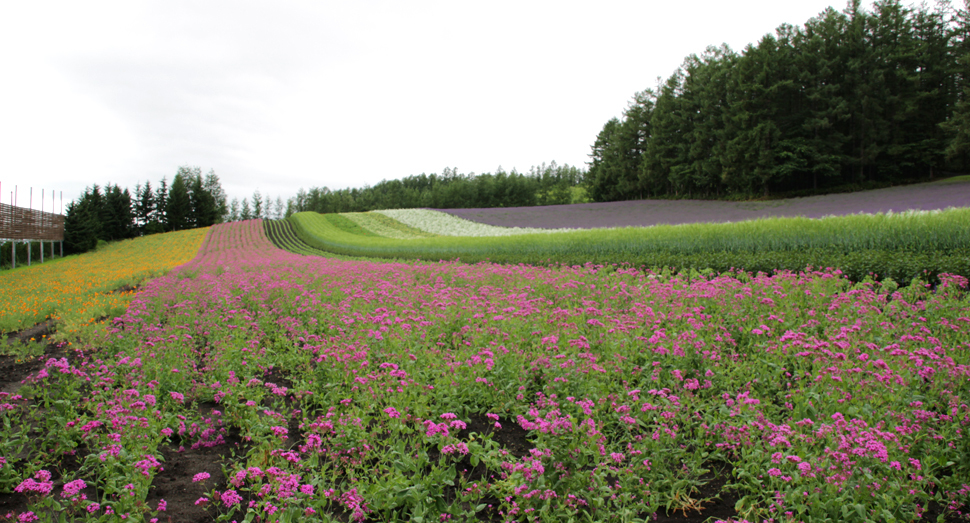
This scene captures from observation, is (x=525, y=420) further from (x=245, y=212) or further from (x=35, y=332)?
(x=245, y=212)

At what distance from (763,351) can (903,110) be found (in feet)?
129

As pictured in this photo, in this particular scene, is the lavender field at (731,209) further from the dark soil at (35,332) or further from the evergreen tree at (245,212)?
the evergreen tree at (245,212)

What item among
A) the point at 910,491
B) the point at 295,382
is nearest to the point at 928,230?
the point at 910,491

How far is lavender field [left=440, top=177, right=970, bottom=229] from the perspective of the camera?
2319 cm

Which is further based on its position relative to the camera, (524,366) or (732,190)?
(732,190)

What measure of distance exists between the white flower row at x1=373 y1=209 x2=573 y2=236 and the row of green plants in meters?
16.6

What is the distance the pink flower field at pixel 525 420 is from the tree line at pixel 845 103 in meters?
33.6

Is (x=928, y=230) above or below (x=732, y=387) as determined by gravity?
above

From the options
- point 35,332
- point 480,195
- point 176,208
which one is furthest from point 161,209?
point 35,332

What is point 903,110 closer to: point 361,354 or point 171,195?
point 361,354

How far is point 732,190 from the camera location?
40.9 m

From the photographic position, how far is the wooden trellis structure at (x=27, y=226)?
93.5 ft

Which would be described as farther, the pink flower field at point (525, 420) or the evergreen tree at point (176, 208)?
the evergreen tree at point (176, 208)

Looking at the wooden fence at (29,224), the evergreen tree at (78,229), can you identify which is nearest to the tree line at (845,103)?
the wooden fence at (29,224)
